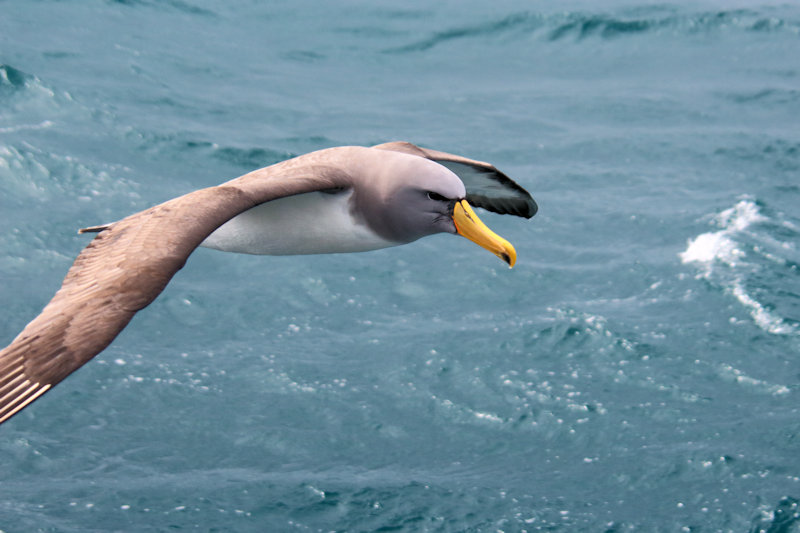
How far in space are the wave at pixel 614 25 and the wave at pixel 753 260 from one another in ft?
37.6

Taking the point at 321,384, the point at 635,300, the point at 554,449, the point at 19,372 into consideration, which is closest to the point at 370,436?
the point at 321,384

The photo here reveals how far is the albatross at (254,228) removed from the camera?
6.35 meters

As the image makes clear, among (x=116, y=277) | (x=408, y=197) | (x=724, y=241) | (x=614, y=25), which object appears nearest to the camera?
(x=116, y=277)

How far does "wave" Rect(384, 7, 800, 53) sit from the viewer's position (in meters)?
31.4

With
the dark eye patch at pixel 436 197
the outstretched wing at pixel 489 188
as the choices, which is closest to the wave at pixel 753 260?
the outstretched wing at pixel 489 188

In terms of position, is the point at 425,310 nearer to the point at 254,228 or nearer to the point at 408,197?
the point at 254,228

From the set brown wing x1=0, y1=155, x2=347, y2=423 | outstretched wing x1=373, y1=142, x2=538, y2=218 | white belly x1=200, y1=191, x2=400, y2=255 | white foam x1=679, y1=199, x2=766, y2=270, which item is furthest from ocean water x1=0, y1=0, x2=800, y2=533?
brown wing x1=0, y1=155, x2=347, y2=423

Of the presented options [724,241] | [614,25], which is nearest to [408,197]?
[724,241]

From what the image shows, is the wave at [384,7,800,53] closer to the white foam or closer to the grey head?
the white foam

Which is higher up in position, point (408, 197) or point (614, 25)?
point (614, 25)

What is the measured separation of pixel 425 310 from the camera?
1953cm

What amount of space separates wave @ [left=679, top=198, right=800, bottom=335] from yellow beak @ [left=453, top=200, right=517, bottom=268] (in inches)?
456

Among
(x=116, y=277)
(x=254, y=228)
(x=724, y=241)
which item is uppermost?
(x=254, y=228)

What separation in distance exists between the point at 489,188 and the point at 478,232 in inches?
88.0
